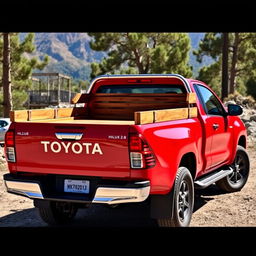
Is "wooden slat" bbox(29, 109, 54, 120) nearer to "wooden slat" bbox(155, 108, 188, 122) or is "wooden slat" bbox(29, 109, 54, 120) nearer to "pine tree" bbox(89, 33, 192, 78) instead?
"wooden slat" bbox(155, 108, 188, 122)

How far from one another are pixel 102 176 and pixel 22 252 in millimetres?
1121

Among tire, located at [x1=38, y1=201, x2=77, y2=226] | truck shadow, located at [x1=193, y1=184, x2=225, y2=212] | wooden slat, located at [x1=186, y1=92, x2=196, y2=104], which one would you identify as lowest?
truck shadow, located at [x1=193, y1=184, x2=225, y2=212]

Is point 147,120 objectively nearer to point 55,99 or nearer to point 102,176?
point 102,176

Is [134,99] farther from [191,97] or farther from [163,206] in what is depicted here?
[163,206]

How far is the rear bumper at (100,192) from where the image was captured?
441cm

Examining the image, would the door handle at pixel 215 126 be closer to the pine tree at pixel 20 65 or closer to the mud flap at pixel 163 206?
the mud flap at pixel 163 206

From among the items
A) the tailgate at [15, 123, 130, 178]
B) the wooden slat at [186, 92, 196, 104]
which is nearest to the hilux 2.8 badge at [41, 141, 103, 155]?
the tailgate at [15, 123, 130, 178]

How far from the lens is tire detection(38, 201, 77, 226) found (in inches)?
220

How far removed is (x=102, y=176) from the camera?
4555 mm

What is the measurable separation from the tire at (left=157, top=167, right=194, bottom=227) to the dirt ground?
1.54 ft
